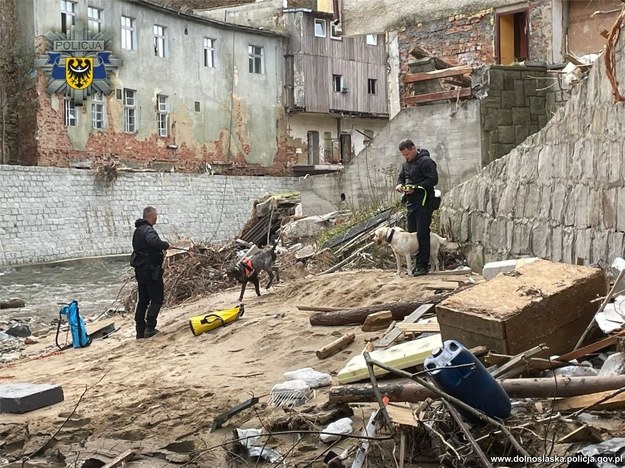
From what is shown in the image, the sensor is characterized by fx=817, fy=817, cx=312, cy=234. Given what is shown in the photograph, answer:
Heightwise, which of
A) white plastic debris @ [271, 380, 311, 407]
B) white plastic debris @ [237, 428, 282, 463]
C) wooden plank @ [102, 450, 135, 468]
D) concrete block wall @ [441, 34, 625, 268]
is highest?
concrete block wall @ [441, 34, 625, 268]

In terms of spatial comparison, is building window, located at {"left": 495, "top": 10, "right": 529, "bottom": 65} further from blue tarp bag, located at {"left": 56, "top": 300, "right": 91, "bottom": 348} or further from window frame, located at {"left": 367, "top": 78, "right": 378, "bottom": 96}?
window frame, located at {"left": 367, "top": 78, "right": 378, "bottom": 96}

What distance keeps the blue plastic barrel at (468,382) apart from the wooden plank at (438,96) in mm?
11251

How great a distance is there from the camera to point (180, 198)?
33000 mm

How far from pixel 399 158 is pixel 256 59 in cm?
2822

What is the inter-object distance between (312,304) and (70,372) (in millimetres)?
3102

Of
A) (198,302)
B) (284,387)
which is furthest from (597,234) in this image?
(198,302)

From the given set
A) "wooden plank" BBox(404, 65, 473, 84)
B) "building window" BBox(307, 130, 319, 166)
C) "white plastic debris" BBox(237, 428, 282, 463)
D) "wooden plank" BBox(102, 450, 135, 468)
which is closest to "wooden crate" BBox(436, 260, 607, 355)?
"white plastic debris" BBox(237, 428, 282, 463)

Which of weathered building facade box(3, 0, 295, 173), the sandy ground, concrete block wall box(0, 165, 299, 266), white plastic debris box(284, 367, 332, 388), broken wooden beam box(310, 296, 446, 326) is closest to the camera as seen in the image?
the sandy ground

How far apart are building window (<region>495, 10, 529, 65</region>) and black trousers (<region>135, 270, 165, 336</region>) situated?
10.4 m

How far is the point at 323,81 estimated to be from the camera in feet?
148

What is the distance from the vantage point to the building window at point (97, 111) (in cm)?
3403

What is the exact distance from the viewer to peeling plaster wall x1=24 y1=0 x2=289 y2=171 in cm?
3303

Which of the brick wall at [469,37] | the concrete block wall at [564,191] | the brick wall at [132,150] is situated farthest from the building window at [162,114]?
the concrete block wall at [564,191]

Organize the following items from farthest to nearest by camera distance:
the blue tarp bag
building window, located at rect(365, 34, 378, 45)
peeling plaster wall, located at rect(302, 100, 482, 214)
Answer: building window, located at rect(365, 34, 378, 45) < peeling plaster wall, located at rect(302, 100, 482, 214) < the blue tarp bag
